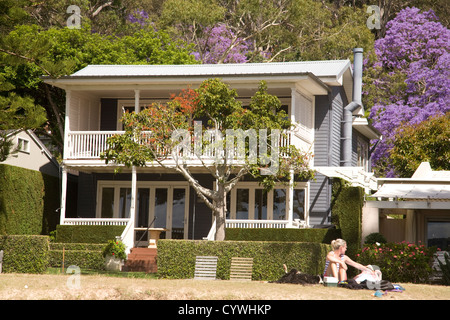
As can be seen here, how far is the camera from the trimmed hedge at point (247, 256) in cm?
2172

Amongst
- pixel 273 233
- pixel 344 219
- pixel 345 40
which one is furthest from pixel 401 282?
pixel 345 40

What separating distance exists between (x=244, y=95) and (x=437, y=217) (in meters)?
8.73

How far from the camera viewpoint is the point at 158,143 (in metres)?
24.1

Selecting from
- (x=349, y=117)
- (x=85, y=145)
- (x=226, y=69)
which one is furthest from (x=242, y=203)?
(x=85, y=145)

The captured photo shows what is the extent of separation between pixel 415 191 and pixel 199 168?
7.75 metres

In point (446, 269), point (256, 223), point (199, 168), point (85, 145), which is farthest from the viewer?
point (85, 145)

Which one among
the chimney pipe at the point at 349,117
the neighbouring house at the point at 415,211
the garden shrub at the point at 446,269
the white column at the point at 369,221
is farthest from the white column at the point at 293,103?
the garden shrub at the point at 446,269

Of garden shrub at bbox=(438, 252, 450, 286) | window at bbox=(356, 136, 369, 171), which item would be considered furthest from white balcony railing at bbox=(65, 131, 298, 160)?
garden shrub at bbox=(438, 252, 450, 286)

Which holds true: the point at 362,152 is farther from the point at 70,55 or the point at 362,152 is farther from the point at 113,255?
the point at 113,255

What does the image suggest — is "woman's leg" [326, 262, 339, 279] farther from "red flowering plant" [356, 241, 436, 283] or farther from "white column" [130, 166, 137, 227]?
"white column" [130, 166, 137, 227]

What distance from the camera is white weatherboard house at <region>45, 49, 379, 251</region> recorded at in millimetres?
27922

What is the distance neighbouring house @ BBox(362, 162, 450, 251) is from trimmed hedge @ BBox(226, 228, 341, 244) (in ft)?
5.29

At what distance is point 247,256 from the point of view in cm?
2191

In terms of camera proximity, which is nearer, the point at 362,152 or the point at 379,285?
the point at 379,285
